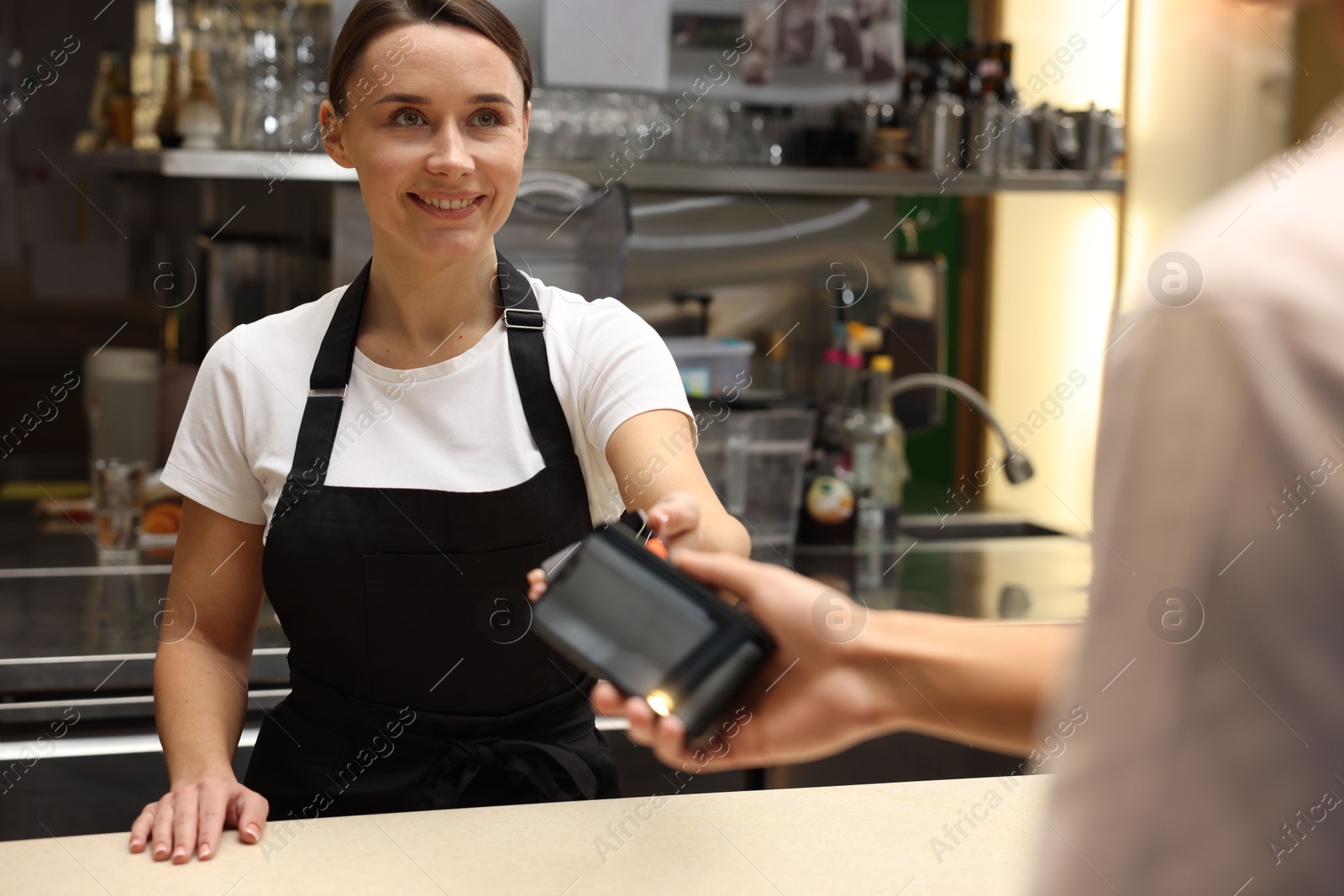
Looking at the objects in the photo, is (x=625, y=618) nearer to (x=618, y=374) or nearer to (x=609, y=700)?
(x=609, y=700)

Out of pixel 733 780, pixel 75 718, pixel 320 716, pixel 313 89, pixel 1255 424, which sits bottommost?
pixel 733 780

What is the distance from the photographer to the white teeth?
4.41 ft

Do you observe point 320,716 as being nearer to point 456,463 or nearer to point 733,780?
point 456,463

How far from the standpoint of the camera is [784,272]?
10.2 ft

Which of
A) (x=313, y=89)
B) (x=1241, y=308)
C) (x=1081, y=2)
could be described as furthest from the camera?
(x=1081, y=2)

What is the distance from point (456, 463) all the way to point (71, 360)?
2.33 m

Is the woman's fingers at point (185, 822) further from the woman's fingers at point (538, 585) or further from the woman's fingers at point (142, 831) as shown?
the woman's fingers at point (538, 585)

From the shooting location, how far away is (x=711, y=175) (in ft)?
8.78

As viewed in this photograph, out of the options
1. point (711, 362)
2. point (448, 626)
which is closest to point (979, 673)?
point (448, 626)

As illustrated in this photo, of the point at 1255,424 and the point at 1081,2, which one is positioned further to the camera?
the point at 1081,2

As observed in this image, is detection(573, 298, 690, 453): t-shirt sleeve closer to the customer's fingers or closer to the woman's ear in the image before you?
the woman's ear

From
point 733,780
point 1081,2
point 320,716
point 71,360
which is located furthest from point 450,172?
point 1081,2

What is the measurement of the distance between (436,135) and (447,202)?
7 centimetres

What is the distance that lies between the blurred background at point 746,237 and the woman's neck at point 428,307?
2.35 ft
